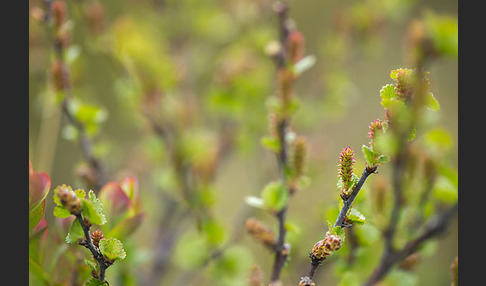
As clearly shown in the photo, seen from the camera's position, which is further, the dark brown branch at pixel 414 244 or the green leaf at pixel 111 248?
the dark brown branch at pixel 414 244

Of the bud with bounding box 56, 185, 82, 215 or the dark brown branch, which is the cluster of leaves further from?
the dark brown branch

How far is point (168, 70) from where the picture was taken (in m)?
0.88

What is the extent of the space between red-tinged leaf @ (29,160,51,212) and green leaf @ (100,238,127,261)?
0.07m

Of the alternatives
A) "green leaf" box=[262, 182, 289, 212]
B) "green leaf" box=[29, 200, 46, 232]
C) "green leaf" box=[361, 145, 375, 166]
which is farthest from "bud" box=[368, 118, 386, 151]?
"green leaf" box=[29, 200, 46, 232]

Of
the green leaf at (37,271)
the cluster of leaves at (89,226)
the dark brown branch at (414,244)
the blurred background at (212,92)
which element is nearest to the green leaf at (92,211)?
the cluster of leaves at (89,226)

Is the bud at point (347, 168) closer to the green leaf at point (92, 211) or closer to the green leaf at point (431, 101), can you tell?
the green leaf at point (431, 101)

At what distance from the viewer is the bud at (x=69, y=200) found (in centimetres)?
30

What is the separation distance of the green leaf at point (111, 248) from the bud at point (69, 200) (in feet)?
0.11

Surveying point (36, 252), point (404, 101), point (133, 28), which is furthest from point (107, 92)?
point (404, 101)

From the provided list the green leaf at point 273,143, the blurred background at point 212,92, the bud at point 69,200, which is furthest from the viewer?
the blurred background at point 212,92

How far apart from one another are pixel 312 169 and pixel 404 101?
589 millimetres

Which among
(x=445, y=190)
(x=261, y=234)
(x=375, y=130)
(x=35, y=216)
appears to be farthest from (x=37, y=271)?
(x=445, y=190)

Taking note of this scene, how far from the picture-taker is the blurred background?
76 cm

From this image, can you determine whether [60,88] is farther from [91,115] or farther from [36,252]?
[36,252]
